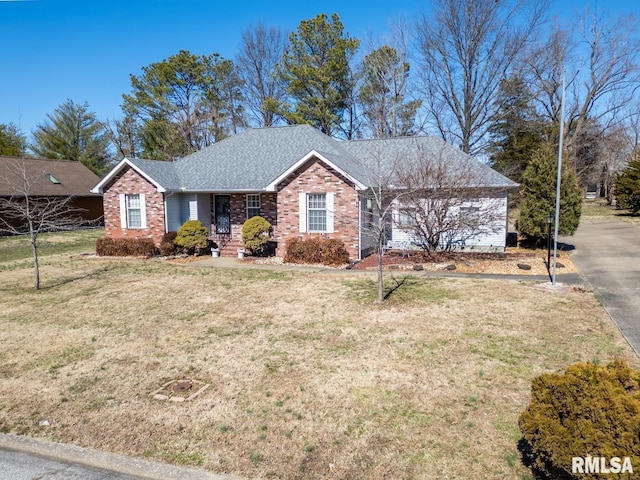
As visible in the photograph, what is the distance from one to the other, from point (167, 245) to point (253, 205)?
4.21 metres

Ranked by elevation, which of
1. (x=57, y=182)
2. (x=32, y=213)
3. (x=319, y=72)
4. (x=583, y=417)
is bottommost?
(x=583, y=417)

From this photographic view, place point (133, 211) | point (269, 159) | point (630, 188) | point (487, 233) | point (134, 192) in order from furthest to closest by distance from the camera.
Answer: point (630, 188)
point (269, 159)
point (133, 211)
point (134, 192)
point (487, 233)

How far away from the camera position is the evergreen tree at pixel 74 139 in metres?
48.7

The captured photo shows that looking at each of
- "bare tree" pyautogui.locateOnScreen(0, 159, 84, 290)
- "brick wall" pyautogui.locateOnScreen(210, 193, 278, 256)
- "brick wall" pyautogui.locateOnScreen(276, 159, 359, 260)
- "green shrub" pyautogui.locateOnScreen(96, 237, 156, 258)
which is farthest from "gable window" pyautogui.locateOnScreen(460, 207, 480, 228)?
"bare tree" pyautogui.locateOnScreen(0, 159, 84, 290)

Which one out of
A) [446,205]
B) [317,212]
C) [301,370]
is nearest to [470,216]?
[446,205]

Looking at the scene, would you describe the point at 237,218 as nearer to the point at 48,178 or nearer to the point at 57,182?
the point at 57,182

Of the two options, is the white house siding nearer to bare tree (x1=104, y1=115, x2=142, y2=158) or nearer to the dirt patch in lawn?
the dirt patch in lawn

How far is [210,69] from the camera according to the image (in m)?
38.5

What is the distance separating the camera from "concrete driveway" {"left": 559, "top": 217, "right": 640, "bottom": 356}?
352 inches

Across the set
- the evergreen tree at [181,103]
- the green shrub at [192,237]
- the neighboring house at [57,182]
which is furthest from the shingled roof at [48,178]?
the green shrub at [192,237]

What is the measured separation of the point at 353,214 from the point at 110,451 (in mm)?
12761

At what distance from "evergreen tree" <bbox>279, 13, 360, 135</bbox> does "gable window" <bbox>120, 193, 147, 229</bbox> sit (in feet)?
57.4

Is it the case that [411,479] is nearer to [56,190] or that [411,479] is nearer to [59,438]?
[59,438]

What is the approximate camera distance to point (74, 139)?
49.3 metres
